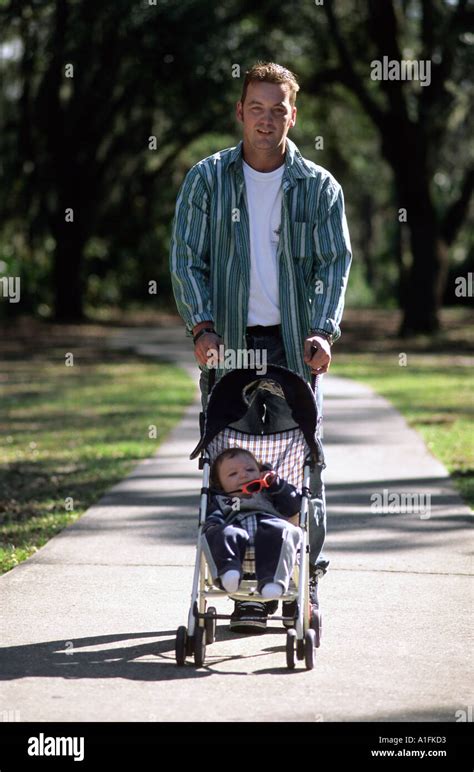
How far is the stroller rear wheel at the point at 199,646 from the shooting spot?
512 centimetres

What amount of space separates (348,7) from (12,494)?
21286 millimetres

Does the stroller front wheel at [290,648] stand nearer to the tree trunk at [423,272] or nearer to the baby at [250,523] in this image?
the baby at [250,523]

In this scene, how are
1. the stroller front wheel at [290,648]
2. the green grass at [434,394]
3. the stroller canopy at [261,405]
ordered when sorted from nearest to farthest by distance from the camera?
1. the stroller front wheel at [290,648]
2. the stroller canopy at [261,405]
3. the green grass at [434,394]

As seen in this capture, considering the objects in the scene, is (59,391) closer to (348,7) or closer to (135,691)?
(135,691)

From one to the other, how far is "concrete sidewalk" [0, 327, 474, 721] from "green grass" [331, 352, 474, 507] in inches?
57.6

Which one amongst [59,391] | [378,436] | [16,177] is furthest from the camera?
[16,177]

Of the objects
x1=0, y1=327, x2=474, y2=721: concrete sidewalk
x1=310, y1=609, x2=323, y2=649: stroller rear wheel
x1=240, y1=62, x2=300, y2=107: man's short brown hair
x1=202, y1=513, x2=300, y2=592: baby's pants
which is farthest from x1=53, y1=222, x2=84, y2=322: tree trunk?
x1=202, y1=513, x2=300, y2=592: baby's pants

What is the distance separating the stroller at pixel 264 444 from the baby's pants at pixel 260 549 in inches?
1.7

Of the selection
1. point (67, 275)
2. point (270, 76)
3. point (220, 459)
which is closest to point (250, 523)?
point (220, 459)

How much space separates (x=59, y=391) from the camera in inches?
661

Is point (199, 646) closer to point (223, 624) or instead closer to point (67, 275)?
point (223, 624)

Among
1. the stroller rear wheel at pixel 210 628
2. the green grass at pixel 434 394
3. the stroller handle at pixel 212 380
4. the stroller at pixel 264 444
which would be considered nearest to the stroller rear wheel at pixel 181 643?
the stroller at pixel 264 444

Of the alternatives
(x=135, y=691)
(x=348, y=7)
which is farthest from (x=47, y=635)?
(x=348, y=7)

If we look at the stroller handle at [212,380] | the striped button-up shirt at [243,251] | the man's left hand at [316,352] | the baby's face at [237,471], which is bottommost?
the baby's face at [237,471]
